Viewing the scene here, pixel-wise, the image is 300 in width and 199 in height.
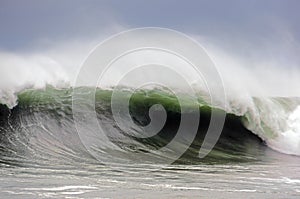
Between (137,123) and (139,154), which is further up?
(137,123)

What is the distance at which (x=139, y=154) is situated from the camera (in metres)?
15.0

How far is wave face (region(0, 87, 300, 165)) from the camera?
563 inches

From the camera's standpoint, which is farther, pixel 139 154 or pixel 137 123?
pixel 137 123

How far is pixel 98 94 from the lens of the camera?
22.3 meters

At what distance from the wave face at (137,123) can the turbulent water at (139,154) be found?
3 centimetres

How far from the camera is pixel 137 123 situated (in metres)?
18.9

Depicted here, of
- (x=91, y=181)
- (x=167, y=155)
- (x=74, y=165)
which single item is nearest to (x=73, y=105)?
(x=167, y=155)

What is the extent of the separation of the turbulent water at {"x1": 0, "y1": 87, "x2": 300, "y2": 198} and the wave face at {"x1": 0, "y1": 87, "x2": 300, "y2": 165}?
0.03 meters

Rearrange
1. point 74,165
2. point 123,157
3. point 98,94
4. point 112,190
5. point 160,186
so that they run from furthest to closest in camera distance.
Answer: point 98,94, point 123,157, point 74,165, point 160,186, point 112,190

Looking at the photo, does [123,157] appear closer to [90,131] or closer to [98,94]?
[90,131]

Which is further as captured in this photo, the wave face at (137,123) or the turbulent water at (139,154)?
the wave face at (137,123)

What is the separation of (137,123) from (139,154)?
403cm

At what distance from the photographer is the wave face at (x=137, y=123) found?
47.0 ft

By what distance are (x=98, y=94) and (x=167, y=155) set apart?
7852mm
